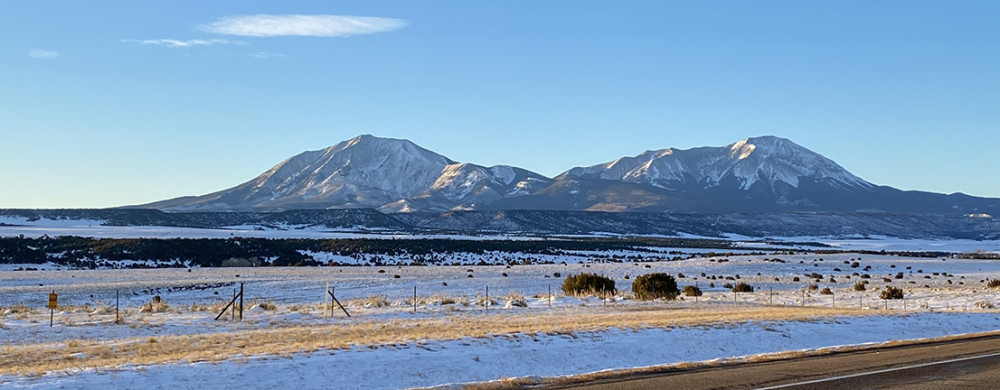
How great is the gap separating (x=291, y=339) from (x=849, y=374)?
12.2 meters

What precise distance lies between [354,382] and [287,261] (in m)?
62.9

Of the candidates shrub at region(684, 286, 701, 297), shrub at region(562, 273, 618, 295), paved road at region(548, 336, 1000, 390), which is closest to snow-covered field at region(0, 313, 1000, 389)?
paved road at region(548, 336, 1000, 390)

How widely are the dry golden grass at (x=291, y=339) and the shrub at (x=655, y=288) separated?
1180cm

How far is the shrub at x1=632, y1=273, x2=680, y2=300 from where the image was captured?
39.5 metres

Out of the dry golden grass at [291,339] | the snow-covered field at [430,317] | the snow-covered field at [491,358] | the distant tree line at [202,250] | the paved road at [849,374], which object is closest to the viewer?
the paved road at [849,374]

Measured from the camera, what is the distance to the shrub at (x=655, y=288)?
39.5 m

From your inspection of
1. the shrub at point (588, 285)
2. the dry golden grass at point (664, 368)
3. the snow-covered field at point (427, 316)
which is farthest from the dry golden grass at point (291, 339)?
the shrub at point (588, 285)

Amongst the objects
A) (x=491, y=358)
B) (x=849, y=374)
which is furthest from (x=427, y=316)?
(x=849, y=374)

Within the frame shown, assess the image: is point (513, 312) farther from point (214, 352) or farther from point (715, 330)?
point (214, 352)

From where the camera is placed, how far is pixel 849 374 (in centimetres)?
1425

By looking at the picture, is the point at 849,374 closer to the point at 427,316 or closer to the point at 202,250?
the point at 427,316

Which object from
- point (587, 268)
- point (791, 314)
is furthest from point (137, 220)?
point (791, 314)

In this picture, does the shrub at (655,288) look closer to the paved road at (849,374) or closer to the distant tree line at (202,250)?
the paved road at (849,374)

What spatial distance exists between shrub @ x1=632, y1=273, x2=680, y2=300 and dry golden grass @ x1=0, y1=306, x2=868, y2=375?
464 inches
